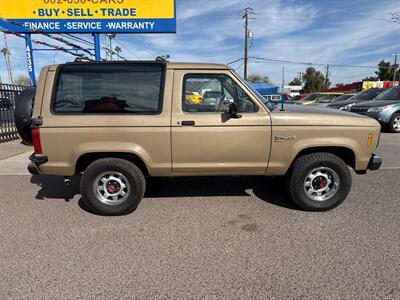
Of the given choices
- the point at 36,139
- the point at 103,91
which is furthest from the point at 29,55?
the point at 103,91

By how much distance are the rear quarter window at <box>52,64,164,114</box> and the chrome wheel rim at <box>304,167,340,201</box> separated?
2250mm

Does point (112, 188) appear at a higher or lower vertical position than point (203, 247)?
higher

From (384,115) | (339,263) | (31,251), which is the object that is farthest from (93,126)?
(384,115)

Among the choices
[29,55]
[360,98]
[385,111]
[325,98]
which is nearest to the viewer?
[385,111]

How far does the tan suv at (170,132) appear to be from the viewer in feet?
11.7

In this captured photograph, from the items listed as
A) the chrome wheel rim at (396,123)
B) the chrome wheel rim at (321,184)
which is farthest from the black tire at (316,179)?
the chrome wheel rim at (396,123)

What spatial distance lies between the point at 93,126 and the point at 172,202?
158cm

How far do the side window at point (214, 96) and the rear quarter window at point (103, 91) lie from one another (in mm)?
361

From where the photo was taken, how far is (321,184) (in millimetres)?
3879

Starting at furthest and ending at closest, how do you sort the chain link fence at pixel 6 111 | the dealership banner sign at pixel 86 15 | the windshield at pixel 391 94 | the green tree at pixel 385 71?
the green tree at pixel 385 71
the dealership banner sign at pixel 86 15
the windshield at pixel 391 94
the chain link fence at pixel 6 111

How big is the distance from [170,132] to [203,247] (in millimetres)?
1451

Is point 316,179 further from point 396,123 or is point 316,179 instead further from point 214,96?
point 396,123

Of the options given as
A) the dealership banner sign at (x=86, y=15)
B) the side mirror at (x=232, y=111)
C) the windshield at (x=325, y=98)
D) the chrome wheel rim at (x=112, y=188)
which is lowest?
the chrome wheel rim at (x=112, y=188)

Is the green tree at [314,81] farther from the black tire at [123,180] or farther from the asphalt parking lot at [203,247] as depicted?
the black tire at [123,180]
